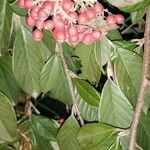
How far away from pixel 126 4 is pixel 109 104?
299mm

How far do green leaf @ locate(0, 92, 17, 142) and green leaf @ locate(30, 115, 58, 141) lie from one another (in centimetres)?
20

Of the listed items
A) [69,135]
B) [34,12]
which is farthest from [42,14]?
[69,135]

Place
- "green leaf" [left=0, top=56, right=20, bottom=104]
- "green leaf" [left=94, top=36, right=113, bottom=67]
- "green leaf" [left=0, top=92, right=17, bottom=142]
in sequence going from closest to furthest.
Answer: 1. "green leaf" [left=94, top=36, right=113, bottom=67]
2. "green leaf" [left=0, top=92, right=17, bottom=142]
3. "green leaf" [left=0, top=56, right=20, bottom=104]

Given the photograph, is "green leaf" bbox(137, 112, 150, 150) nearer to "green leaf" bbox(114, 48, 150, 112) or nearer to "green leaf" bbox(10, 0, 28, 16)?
"green leaf" bbox(114, 48, 150, 112)

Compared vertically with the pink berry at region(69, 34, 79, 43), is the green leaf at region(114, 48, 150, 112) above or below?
below

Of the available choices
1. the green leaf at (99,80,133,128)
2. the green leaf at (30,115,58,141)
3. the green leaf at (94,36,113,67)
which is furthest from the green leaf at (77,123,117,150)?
the green leaf at (30,115,58,141)

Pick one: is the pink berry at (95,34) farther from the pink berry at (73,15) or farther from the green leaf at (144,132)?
the green leaf at (144,132)

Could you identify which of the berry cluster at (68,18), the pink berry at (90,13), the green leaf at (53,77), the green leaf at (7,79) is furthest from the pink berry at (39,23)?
the green leaf at (7,79)

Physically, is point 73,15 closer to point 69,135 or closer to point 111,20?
point 111,20

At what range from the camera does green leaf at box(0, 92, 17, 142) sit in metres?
1.14

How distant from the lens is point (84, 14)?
0.88m

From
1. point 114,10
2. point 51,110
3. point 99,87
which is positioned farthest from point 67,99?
point 51,110

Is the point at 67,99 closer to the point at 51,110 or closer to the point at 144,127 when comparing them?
the point at 144,127

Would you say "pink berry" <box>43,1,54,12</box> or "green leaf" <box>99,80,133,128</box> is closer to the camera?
"pink berry" <box>43,1,54,12</box>
